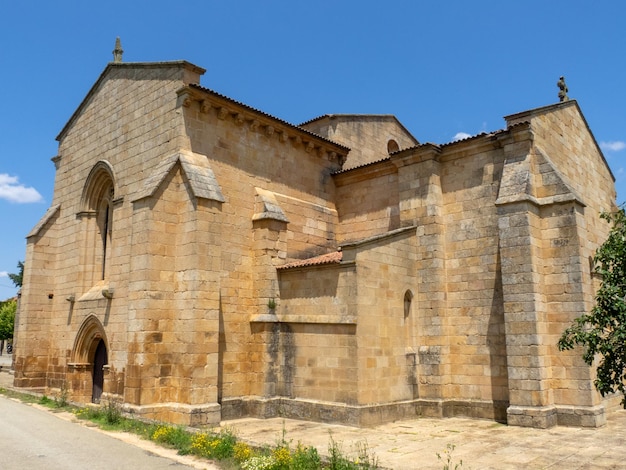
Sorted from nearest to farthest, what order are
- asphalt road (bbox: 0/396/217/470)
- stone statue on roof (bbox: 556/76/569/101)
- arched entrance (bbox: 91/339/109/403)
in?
1. asphalt road (bbox: 0/396/217/470)
2. stone statue on roof (bbox: 556/76/569/101)
3. arched entrance (bbox: 91/339/109/403)

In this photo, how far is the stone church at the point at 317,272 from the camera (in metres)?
11.6

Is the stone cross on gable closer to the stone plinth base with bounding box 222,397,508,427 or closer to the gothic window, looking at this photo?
the gothic window

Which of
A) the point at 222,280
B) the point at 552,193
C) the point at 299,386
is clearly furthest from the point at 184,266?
the point at 552,193

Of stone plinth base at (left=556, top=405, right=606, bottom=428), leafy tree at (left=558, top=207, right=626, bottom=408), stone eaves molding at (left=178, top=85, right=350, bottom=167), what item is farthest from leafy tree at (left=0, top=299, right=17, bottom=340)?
leafy tree at (left=558, top=207, right=626, bottom=408)

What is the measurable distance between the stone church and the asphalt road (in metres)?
1.54

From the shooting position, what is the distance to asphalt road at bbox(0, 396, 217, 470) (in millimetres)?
7852

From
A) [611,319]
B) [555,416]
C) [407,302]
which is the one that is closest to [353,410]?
[407,302]

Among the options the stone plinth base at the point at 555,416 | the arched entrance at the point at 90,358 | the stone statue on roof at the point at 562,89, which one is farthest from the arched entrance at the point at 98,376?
the stone statue on roof at the point at 562,89

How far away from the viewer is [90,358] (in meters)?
15.7

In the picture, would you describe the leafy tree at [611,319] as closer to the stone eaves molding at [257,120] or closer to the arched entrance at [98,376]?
the stone eaves molding at [257,120]

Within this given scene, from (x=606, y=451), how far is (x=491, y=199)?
6.31 m

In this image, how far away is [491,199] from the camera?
13133 millimetres

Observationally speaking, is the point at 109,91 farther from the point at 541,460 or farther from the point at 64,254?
the point at 541,460

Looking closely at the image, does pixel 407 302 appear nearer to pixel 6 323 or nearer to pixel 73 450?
pixel 73 450
